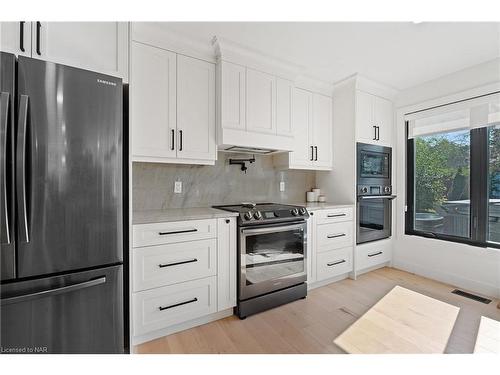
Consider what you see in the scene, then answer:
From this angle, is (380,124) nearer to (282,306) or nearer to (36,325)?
(282,306)

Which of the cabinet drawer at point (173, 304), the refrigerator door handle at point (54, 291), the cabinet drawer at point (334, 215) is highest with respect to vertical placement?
the cabinet drawer at point (334, 215)

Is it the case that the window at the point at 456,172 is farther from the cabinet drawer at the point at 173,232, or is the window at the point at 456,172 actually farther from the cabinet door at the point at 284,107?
the cabinet drawer at the point at 173,232

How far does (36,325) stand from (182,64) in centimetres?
206

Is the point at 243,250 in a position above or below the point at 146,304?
above

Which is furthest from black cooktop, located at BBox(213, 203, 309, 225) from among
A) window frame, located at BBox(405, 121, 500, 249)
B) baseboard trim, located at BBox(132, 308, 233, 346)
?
window frame, located at BBox(405, 121, 500, 249)

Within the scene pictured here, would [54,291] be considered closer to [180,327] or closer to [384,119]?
[180,327]

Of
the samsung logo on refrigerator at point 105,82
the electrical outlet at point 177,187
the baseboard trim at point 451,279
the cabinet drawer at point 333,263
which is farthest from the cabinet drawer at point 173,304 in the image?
the baseboard trim at point 451,279

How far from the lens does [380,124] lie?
318 cm

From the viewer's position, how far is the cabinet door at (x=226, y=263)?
1992 mm

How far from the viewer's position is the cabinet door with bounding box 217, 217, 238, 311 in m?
1.99

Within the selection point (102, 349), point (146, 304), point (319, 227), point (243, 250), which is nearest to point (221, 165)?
point (243, 250)

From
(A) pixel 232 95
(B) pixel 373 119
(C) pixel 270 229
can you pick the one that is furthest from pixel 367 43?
(C) pixel 270 229

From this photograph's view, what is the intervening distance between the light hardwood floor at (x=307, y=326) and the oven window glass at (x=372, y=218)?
25.8 inches
